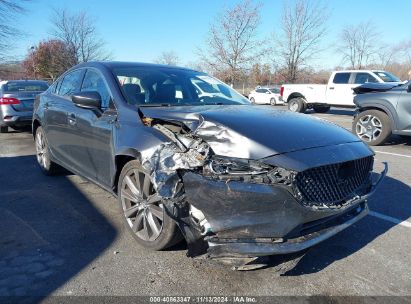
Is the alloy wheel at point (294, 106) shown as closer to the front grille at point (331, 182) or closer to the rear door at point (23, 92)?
the rear door at point (23, 92)

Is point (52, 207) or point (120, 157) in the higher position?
point (120, 157)

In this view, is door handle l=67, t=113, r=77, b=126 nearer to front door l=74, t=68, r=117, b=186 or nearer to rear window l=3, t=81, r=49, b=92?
front door l=74, t=68, r=117, b=186

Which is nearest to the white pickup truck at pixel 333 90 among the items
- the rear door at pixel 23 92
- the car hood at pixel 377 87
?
the car hood at pixel 377 87

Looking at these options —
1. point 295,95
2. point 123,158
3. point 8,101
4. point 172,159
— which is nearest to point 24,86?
point 8,101

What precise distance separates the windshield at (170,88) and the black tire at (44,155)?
2308 millimetres

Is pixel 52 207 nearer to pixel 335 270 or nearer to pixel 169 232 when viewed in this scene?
pixel 169 232

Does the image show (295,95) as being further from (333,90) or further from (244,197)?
(244,197)

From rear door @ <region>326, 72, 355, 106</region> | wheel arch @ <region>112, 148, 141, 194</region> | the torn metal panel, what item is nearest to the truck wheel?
rear door @ <region>326, 72, 355, 106</region>

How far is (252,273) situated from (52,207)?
2.70 meters

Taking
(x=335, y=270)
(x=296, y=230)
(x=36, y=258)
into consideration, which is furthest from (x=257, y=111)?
(x=36, y=258)

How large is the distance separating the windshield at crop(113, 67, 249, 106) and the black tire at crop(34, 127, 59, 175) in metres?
2.31

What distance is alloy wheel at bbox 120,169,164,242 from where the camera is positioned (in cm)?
317

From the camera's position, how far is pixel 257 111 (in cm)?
357

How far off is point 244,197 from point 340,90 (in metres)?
15.2
